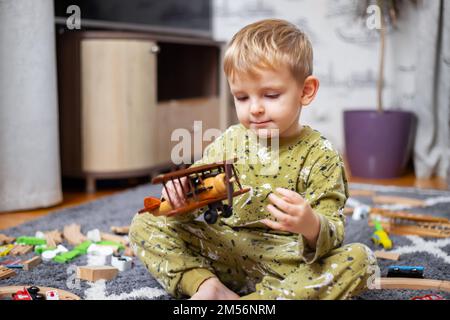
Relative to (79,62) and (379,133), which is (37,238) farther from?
(379,133)

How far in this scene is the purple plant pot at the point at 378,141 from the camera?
2139 millimetres

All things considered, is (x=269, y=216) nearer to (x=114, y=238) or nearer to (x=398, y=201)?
(x=114, y=238)

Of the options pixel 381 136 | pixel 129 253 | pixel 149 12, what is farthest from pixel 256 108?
pixel 149 12

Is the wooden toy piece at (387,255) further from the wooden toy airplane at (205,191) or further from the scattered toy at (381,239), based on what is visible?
the wooden toy airplane at (205,191)

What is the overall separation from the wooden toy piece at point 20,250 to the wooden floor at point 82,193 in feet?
0.76

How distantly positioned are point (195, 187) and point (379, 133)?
4.81ft

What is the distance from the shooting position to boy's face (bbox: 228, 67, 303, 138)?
861 millimetres

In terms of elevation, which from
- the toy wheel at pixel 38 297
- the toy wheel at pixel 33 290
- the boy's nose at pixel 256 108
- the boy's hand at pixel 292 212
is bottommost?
the toy wheel at pixel 38 297

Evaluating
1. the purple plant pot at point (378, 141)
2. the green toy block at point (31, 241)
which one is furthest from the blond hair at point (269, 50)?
the purple plant pot at point (378, 141)

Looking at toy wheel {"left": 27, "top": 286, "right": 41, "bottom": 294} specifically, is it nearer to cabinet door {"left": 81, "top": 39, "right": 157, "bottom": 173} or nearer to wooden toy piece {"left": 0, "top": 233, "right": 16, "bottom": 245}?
wooden toy piece {"left": 0, "top": 233, "right": 16, "bottom": 245}

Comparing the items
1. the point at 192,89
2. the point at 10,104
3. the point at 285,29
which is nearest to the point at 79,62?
the point at 10,104

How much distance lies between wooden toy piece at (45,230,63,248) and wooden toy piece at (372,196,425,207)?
0.97m

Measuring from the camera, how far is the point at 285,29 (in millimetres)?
911

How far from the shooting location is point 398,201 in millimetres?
1741
